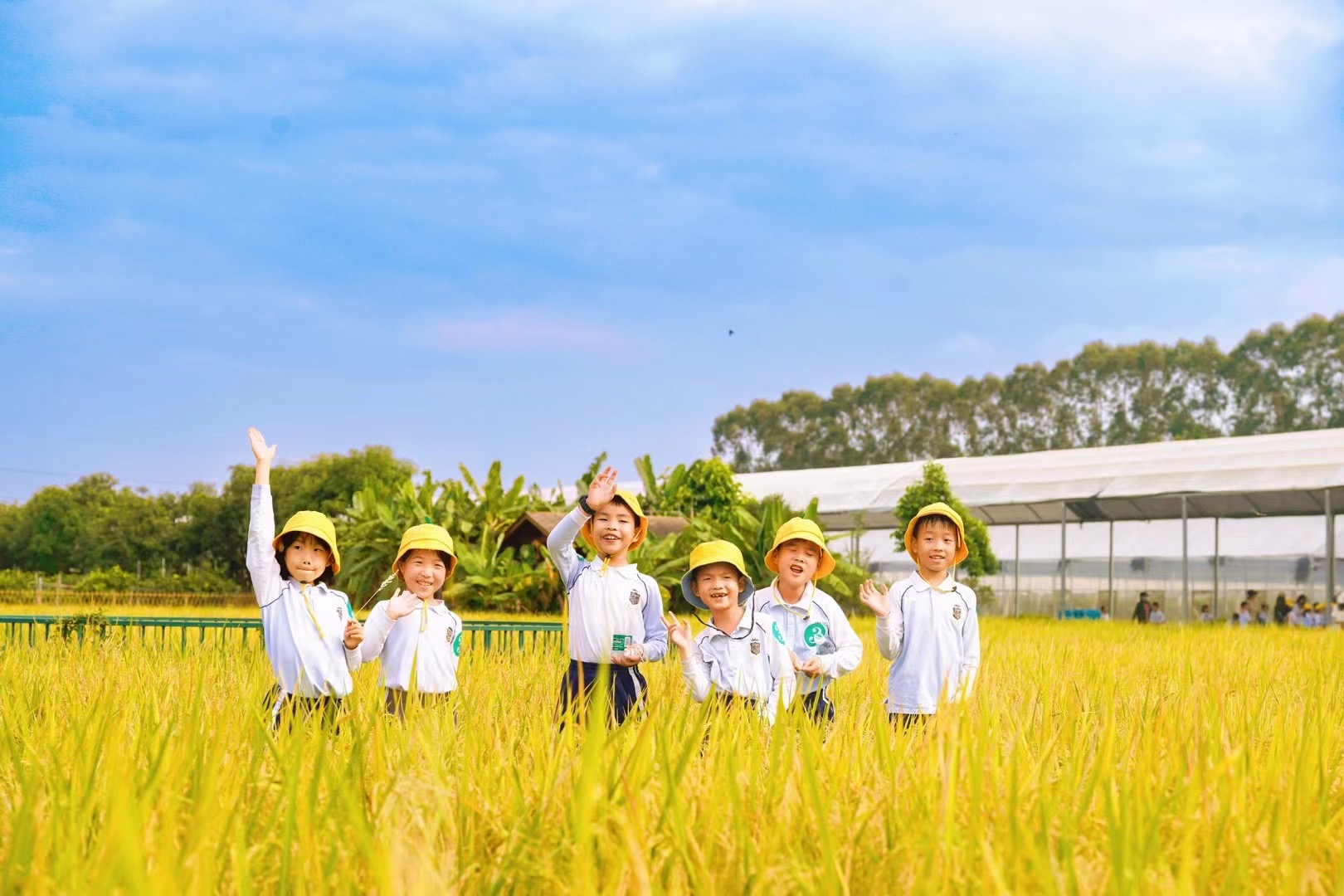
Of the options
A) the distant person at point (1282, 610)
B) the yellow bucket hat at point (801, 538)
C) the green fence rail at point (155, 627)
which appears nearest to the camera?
the yellow bucket hat at point (801, 538)

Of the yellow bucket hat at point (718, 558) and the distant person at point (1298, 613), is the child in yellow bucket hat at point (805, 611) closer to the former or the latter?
the yellow bucket hat at point (718, 558)

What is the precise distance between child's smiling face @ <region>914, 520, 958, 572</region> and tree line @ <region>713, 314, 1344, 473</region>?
55.0 meters

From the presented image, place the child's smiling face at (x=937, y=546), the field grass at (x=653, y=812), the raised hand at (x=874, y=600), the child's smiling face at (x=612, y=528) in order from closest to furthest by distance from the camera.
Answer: the field grass at (x=653, y=812) < the raised hand at (x=874, y=600) < the child's smiling face at (x=937, y=546) < the child's smiling face at (x=612, y=528)

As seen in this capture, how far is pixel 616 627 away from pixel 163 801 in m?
3.12

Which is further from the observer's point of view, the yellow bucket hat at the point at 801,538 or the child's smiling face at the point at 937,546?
the child's smiling face at the point at 937,546

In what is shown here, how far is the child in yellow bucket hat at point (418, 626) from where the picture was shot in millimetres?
4547

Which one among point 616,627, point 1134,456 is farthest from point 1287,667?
point 1134,456

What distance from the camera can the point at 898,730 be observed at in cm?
335

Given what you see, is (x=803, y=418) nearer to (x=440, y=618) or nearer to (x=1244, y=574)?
(x=1244, y=574)

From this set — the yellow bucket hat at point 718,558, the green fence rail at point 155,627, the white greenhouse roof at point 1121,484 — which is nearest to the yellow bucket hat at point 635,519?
the yellow bucket hat at point 718,558

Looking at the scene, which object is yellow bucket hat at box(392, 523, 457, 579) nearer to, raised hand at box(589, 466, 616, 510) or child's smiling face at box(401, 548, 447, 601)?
child's smiling face at box(401, 548, 447, 601)

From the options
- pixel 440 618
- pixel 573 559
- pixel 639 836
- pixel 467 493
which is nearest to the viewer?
pixel 639 836

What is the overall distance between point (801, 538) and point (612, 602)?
2.79 feet

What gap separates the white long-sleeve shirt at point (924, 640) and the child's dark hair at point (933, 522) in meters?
0.19
